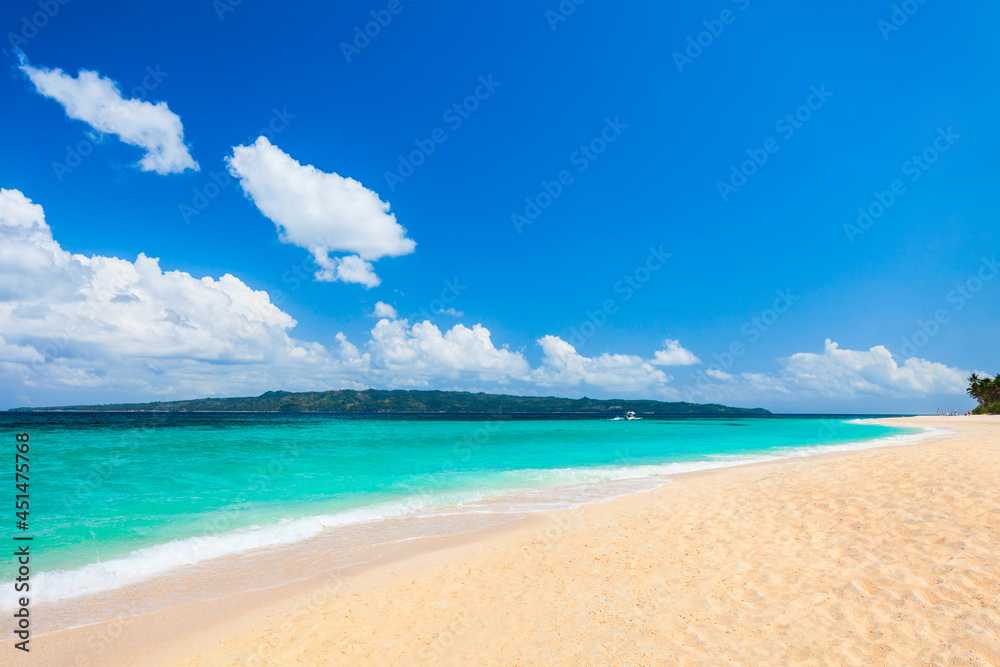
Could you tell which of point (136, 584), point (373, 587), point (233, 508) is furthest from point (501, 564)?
point (233, 508)

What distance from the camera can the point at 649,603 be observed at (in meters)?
5.88

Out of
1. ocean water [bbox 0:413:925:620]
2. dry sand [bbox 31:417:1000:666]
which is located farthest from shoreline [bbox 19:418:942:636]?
dry sand [bbox 31:417:1000:666]

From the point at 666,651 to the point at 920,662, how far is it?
2.30 m

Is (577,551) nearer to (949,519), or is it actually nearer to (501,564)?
(501,564)

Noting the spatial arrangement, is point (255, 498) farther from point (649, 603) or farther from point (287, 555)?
point (649, 603)

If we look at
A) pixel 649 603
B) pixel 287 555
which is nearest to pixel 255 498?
pixel 287 555

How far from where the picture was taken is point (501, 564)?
790 cm

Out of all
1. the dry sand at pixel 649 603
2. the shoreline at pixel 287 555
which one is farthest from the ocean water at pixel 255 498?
the dry sand at pixel 649 603

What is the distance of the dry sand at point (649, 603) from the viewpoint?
477cm

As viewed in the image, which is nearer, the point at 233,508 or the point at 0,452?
the point at 233,508

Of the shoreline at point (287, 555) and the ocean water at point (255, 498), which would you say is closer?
the shoreline at point (287, 555)

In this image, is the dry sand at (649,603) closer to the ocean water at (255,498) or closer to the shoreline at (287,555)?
the shoreline at (287,555)

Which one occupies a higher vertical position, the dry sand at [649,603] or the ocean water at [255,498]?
the dry sand at [649,603]

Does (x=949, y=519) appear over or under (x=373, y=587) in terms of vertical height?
over
